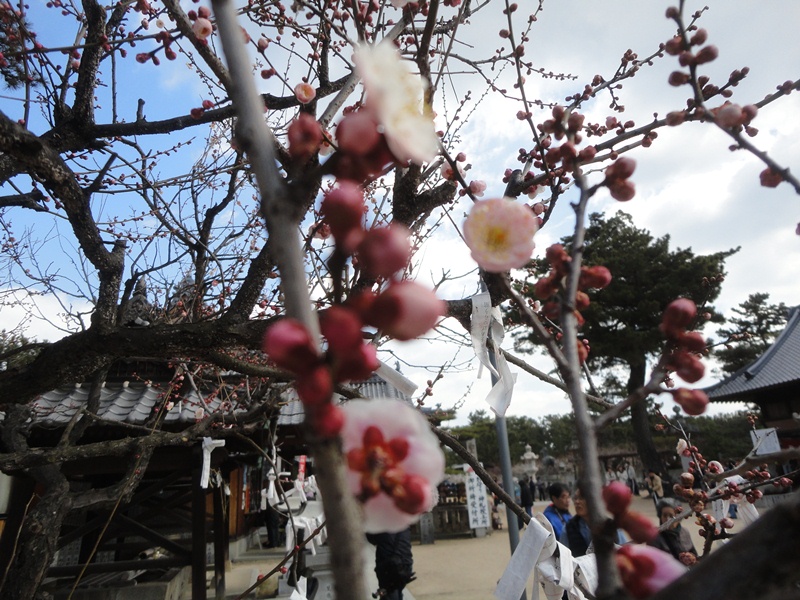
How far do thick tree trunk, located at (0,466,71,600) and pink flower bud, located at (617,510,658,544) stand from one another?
14.5 ft

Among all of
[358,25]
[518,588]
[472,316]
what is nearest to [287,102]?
[358,25]

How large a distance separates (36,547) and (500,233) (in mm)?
4438

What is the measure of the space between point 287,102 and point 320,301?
4.51 ft

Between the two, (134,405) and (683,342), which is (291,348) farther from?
(134,405)

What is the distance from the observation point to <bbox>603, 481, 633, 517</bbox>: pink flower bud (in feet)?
1.87

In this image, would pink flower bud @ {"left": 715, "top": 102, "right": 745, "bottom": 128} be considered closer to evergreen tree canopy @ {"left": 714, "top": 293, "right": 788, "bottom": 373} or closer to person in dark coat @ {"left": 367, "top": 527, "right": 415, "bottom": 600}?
A: person in dark coat @ {"left": 367, "top": 527, "right": 415, "bottom": 600}

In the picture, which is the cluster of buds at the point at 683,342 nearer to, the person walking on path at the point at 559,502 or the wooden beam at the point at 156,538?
the person walking on path at the point at 559,502

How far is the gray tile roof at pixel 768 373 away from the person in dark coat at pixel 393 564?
1311 cm

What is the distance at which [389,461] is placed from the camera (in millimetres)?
570

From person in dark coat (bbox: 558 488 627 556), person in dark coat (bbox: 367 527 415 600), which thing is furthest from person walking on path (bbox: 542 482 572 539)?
person in dark coat (bbox: 367 527 415 600)

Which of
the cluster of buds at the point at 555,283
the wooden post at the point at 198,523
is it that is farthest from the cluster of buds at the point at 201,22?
the wooden post at the point at 198,523

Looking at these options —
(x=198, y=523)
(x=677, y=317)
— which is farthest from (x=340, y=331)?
(x=198, y=523)

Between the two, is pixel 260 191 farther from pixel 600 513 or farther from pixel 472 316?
pixel 472 316

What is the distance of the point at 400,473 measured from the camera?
1.86ft
